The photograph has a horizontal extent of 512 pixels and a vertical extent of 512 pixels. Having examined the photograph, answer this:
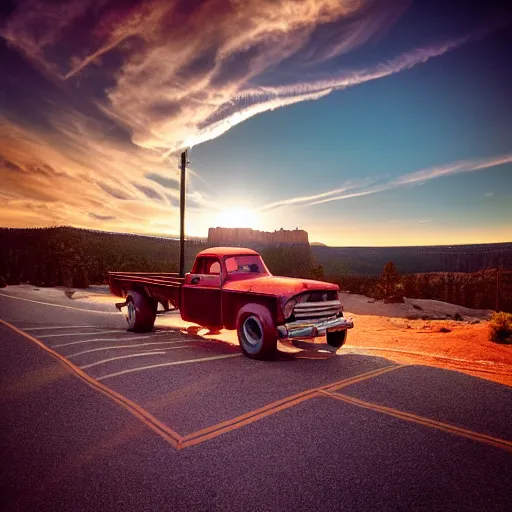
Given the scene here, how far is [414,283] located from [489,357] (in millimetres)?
23431

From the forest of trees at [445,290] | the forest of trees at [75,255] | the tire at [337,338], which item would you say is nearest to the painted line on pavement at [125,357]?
the tire at [337,338]

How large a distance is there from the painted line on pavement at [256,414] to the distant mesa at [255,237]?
10076cm

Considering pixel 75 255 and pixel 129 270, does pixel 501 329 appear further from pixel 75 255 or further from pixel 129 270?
pixel 75 255

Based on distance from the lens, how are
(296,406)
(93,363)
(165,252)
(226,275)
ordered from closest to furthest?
(296,406), (93,363), (226,275), (165,252)

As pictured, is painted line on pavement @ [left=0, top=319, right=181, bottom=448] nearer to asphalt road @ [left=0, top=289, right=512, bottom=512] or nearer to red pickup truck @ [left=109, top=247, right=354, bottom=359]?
asphalt road @ [left=0, top=289, right=512, bottom=512]

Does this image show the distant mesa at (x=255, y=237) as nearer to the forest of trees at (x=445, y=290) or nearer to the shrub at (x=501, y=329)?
the forest of trees at (x=445, y=290)

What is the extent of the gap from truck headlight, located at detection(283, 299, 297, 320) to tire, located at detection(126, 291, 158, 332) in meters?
4.75

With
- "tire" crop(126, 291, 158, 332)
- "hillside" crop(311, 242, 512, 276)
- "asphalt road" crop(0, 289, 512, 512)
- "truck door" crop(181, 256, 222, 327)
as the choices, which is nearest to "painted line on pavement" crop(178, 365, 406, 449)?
"asphalt road" crop(0, 289, 512, 512)

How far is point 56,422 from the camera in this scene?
3.78m

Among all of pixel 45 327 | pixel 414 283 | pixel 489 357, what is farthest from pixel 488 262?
pixel 45 327

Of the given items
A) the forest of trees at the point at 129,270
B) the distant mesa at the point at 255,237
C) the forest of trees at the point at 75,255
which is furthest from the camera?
the distant mesa at the point at 255,237

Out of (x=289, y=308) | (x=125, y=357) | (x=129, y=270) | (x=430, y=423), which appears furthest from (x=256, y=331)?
(x=129, y=270)

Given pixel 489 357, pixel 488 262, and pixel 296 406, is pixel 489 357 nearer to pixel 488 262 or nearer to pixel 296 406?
pixel 296 406

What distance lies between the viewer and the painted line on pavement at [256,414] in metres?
3.43
